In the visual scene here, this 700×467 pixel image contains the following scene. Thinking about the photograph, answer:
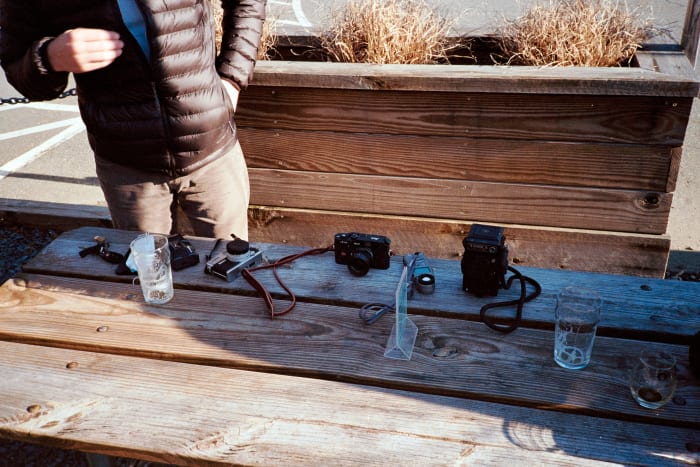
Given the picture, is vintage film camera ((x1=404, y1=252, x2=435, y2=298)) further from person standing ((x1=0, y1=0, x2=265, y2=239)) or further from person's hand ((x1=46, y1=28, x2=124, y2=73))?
person's hand ((x1=46, y1=28, x2=124, y2=73))

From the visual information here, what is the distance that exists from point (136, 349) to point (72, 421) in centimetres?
28

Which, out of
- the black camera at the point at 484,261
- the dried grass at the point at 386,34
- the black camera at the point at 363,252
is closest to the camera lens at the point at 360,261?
the black camera at the point at 363,252

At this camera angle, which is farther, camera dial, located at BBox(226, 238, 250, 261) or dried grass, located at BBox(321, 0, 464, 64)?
dried grass, located at BBox(321, 0, 464, 64)

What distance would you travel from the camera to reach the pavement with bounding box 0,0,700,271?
12.7ft

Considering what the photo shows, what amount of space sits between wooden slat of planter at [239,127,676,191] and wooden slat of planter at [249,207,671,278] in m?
0.25

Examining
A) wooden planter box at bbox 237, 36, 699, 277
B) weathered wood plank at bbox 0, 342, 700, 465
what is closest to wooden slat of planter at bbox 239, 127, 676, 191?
wooden planter box at bbox 237, 36, 699, 277

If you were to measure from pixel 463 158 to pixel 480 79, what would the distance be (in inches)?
15.3

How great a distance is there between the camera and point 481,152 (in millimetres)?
2947

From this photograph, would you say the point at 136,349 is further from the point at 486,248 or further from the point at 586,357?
the point at 586,357

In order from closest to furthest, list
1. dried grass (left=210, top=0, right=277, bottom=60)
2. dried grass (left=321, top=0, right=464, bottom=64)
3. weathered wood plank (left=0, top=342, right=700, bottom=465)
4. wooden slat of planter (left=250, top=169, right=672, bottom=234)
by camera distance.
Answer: weathered wood plank (left=0, top=342, right=700, bottom=465)
wooden slat of planter (left=250, top=169, right=672, bottom=234)
dried grass (left=321, top=0, right=464, bottom=64)
dried grass (left=210, top=0, right=277, bottom=60)

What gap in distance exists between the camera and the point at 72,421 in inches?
58.7

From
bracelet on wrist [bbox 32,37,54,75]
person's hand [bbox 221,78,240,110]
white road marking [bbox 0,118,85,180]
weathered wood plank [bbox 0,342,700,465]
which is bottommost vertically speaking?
white road marking [bbox 0,118,85,180]

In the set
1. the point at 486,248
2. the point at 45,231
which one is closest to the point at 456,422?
the point at 486,248

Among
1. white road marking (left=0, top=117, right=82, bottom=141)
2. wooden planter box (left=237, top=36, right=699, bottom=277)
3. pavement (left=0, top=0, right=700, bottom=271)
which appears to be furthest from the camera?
white road marking (left=0, top=117, right=82, bottom=141)
